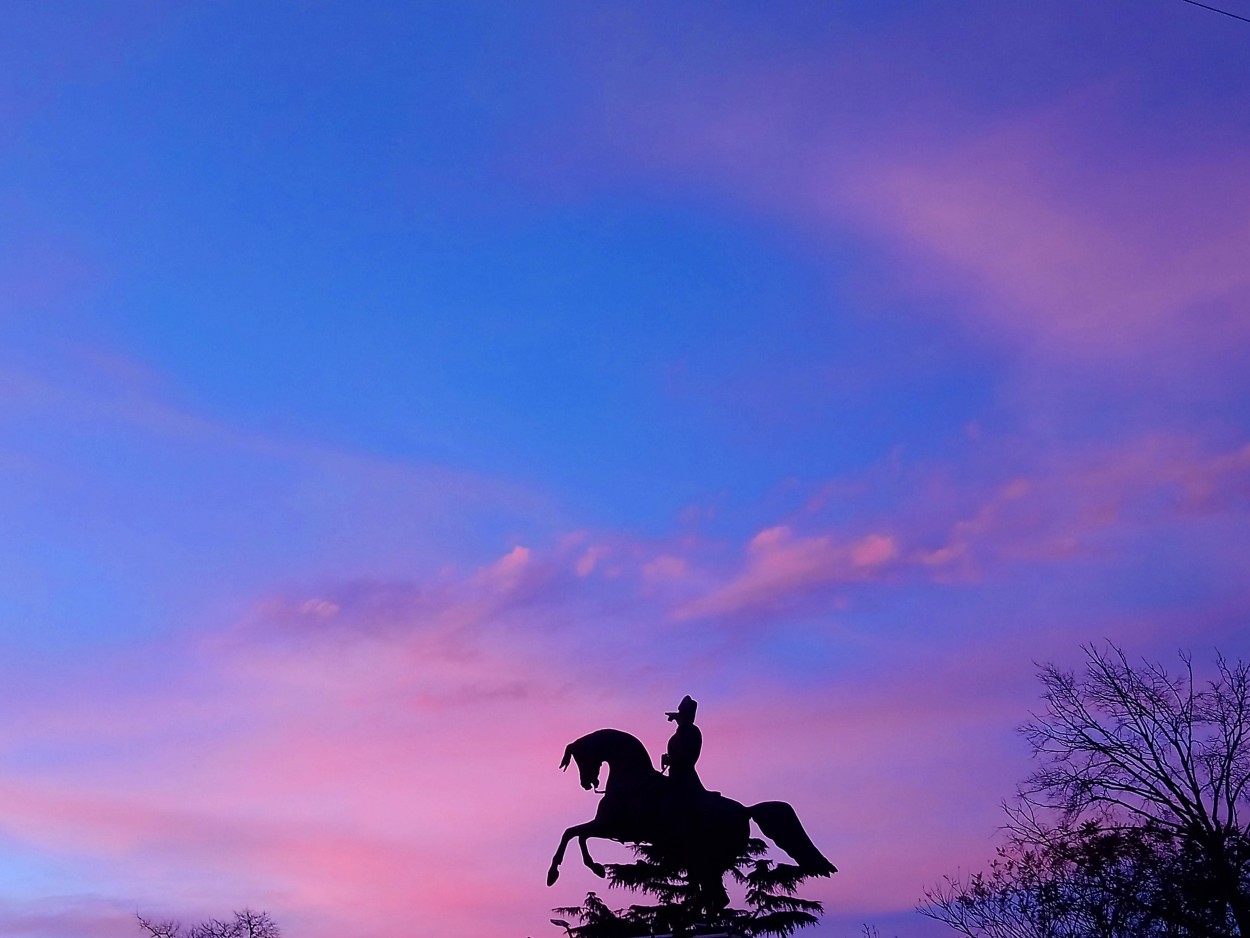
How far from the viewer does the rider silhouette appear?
72.7 ft

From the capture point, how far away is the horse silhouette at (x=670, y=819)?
2167 cm

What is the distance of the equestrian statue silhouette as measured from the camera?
71.1ft

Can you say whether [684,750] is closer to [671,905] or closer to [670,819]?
[670,819]

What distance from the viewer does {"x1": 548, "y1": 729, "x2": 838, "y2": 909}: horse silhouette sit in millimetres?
21672

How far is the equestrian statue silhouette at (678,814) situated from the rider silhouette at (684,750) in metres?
0.02

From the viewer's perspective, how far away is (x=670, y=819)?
21625 mm

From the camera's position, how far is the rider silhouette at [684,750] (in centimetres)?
2217

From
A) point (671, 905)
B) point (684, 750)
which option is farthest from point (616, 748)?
point (671, 905)

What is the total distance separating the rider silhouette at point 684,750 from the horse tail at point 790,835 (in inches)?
47.9

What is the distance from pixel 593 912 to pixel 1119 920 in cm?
2234

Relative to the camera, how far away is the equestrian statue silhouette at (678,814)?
21.7 metres

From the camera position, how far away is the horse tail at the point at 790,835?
2183cm

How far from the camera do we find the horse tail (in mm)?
21828

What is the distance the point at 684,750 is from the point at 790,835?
92.0 inches
